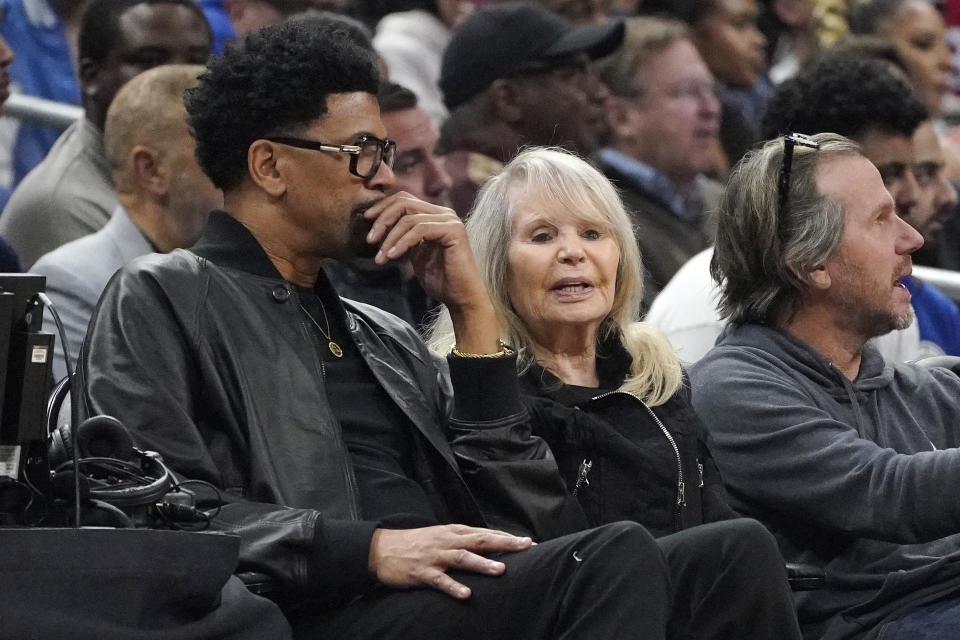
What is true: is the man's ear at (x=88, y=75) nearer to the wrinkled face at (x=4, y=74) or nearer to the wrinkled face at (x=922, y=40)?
the wrinkled face at (x=4, y=74)

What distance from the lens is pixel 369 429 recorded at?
120 inches

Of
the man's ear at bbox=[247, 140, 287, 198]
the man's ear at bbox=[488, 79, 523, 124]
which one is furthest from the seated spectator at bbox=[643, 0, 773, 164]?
the man's ear at bbox=[247, 140, 287, 198]

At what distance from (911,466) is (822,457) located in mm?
170

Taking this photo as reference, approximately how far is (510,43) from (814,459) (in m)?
2.64

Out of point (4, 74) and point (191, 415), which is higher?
point (4, 74)

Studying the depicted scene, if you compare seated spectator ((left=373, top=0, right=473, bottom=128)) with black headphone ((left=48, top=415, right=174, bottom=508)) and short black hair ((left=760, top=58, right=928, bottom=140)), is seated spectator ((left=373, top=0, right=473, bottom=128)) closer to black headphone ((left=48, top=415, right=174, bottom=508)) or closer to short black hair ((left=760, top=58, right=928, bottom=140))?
short black hair ((left=760, top=58, right=928, bottom=140))

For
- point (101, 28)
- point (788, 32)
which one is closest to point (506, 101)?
point (101, 28)

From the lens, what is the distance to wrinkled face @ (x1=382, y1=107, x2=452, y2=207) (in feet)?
15.6

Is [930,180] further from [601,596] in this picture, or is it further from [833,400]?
[601,596]

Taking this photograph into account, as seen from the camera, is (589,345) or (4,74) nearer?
(589,345)

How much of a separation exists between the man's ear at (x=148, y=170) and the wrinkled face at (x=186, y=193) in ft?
0.05

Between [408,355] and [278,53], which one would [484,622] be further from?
[278,53]

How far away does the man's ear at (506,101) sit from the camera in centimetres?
545

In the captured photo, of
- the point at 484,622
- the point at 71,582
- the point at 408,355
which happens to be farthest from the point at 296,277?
the point at 71,582
